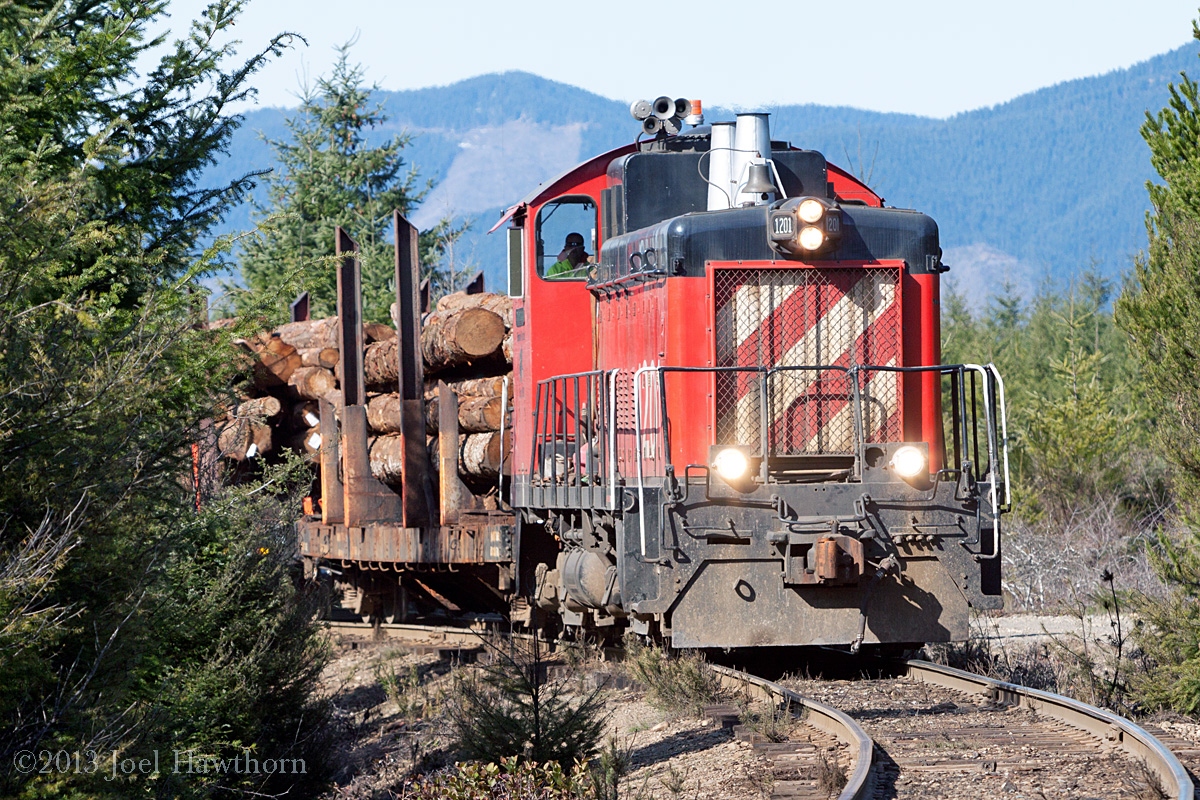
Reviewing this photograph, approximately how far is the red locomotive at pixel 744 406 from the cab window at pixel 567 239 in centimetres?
2

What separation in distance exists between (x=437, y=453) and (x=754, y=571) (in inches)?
240

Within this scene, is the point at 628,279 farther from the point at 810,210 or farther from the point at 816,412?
the point at 816,412

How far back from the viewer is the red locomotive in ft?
26.1

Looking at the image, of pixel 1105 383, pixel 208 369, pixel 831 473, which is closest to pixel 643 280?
pixel 831 473

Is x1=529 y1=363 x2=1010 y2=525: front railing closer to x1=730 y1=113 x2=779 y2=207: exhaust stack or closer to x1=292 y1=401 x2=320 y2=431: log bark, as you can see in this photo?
x1=730 y1=113 x2=779 y2=207: exhaust stack

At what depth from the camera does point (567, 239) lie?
10508mm

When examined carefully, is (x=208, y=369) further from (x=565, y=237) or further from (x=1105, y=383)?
(x=1105, y=383)

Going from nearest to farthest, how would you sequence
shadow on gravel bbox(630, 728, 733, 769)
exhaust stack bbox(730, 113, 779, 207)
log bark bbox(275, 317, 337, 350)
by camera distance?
1. shadow on gravel bbox(630, 728, 733, 769)
2. exhaust stack bbox(730, 113, 779, 207)
3. log bark bbox(275, 317, 337, 350)

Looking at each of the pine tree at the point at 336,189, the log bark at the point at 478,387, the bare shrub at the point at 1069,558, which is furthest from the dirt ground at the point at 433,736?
the pine tree at the point at 336,189

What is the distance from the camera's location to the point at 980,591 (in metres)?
8.17

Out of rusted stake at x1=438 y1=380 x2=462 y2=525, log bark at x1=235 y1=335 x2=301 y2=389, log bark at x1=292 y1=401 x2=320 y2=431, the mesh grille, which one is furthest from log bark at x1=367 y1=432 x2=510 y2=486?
the mesh grille

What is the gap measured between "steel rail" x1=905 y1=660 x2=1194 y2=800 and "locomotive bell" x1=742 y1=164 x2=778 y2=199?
3.63m

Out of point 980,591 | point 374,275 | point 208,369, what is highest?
point 374,275

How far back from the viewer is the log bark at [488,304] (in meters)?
13.1
